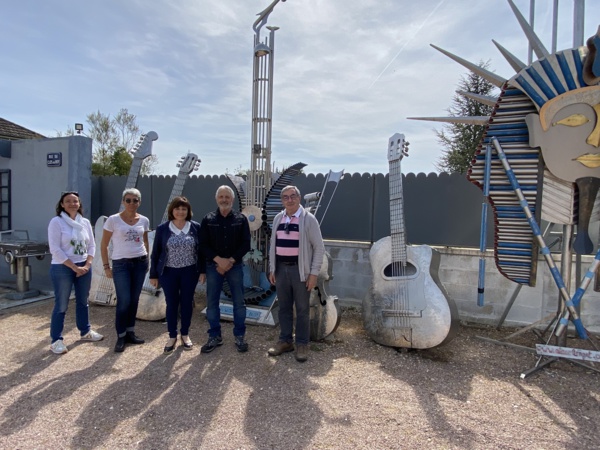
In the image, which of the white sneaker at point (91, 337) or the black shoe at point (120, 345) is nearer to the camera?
the black shoe at point (120, 345)

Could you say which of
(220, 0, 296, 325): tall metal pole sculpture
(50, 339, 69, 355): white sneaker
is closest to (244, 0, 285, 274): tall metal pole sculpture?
(220, 0, 296, 325): tall metal pole sculpture

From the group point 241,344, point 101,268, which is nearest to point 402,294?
point 241,344

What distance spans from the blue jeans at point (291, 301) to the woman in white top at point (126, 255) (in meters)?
1.30

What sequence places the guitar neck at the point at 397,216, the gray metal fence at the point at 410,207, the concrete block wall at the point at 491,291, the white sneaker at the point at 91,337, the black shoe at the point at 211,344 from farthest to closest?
the gray metal fence at the point at 410,207
the concrete block wall at the point at 491,291
the white sneaker at the point at 91,337
the guitar neck at the point at 397,216
the black shoe at the point at 211,344

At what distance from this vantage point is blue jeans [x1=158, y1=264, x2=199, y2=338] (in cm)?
341

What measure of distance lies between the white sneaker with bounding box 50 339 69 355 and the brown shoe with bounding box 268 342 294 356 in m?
1.85

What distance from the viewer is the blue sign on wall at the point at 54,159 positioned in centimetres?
591

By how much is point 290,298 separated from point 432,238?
2.24 meters

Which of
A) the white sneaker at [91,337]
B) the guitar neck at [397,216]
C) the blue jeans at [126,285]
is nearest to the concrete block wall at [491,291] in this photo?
the guitar neck at [397,216]

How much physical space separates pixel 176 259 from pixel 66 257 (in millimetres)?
986

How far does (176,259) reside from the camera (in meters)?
3.38

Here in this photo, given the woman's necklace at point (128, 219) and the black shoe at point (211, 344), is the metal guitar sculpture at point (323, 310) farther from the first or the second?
the woman's necklace at point (128, 219)

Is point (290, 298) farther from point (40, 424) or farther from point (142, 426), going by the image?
point (40, 424)

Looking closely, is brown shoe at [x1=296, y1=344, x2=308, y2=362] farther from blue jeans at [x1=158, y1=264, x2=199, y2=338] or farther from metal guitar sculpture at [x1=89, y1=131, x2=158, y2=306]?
metal guitar sculpture at [x1=89, y1=131, x2=158, y2=306]
